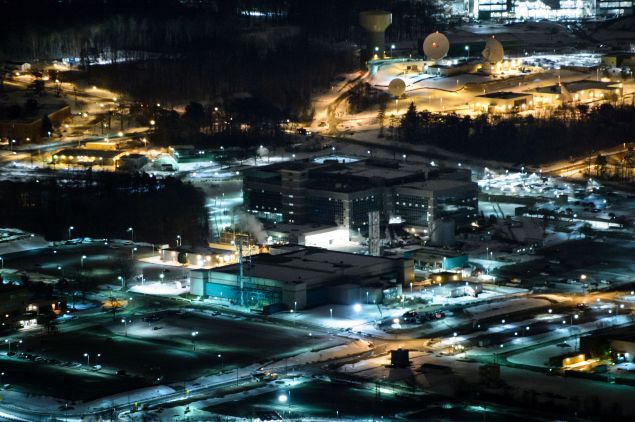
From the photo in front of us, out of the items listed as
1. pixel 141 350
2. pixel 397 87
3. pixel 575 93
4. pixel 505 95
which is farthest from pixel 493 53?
pixel 141 350

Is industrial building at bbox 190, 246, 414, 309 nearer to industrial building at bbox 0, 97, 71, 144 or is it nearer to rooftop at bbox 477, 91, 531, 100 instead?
industrial building at bbox 0, 97, 71, 144

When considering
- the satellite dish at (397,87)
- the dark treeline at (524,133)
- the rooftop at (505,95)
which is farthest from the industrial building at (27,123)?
the rooftop at (505,95)

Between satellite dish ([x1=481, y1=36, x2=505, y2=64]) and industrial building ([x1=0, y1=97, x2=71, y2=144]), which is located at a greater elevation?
satellite dish ([x1=481, y1=36, x2=505, y2=64])

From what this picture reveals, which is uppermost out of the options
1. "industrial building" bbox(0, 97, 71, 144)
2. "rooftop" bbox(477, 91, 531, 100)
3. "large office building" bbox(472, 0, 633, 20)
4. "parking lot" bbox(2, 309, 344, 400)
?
"large office building" bbox(472, 0, 633, 20)

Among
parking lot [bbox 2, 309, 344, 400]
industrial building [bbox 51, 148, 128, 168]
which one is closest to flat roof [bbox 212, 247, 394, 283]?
parking lot [bbox 2, 309, 344, 400]

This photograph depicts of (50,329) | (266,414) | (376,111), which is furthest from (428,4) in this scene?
(266,414)

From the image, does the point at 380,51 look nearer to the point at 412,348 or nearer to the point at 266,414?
the point at 412,348

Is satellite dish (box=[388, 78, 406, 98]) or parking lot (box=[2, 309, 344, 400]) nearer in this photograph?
parking lot (box=[2, 309, 344, 400])
